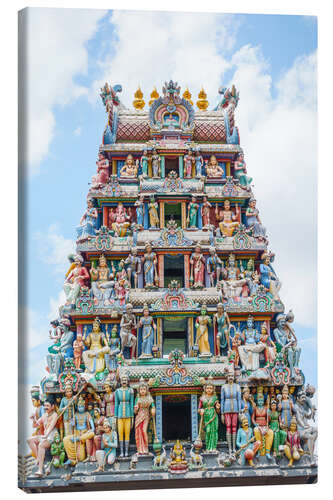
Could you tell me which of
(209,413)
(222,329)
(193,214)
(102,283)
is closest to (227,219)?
(193,214)

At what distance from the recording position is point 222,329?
18.0 m

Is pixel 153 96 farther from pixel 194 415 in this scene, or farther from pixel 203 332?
pixel 194 415

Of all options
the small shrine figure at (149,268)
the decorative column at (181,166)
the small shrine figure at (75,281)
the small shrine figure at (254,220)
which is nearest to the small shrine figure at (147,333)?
the small shrine figure at (149,268)

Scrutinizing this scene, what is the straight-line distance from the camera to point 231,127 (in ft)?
67.8

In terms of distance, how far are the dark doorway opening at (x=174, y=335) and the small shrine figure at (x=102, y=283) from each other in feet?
4.92

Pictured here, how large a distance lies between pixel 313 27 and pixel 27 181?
7220 millimetres

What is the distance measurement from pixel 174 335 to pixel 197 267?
1770mm

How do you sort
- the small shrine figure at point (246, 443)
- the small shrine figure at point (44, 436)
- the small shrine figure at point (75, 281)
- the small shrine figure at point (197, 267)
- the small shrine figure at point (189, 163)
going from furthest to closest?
the small shrine figure at point (189, 163) → the small shrine figure at point (197, 267) → the small shrine figure at point (75, 281) → the small shrine figure at point (246, 443) → the small shrine figure at point (44, 436)

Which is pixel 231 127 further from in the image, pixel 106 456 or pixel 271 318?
pixel 106 456

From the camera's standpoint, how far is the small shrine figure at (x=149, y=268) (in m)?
18.4

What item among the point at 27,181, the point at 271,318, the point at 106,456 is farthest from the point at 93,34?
the point at 106,456

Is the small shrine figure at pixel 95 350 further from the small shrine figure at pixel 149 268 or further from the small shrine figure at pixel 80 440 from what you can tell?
the small shrine figure at pixel 149 268

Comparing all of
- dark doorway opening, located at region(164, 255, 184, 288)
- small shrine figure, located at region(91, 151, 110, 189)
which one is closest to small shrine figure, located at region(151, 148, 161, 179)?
small shrine figure, located at region(91, 151, 110, 189)

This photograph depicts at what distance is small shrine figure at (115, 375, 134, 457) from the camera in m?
16.6
